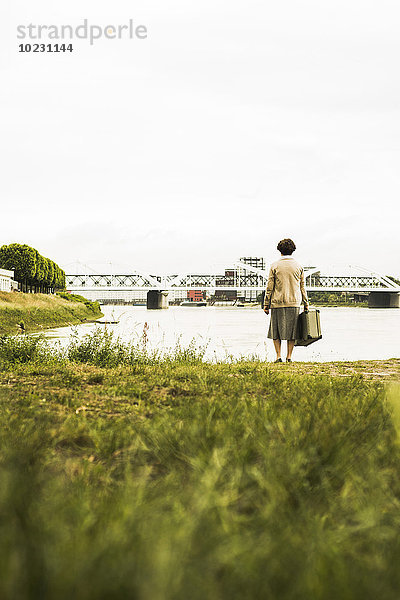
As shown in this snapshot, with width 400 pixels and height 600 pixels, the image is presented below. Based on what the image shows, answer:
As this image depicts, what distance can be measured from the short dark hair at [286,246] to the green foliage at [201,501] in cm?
573

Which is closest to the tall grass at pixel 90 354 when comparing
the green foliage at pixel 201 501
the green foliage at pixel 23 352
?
the green foliage at pixel 23 352

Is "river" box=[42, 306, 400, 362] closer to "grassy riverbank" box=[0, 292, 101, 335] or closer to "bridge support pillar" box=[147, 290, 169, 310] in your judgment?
"grassy riverbank" box=[0, 292, 101, 335]

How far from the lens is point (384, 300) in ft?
369

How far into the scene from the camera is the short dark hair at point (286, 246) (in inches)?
376

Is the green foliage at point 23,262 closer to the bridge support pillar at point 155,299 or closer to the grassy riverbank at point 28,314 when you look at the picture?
the grassy riverbank at point 28,314

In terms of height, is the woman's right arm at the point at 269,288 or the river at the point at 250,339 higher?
the woman's right arm at the point at 269,288

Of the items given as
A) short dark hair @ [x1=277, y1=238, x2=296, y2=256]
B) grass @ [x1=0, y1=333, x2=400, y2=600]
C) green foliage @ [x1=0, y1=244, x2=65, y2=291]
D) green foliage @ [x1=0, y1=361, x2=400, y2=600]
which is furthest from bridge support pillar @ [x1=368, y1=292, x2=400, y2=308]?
green foliage @ [x1=0, y1=361, x2=400, y2=600]

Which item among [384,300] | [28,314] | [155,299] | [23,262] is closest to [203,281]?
[155,299]

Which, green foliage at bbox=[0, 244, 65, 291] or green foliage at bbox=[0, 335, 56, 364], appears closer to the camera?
green foliage at bbox=[0, 335, 56, 364]

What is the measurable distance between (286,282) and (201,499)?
25.5 feet

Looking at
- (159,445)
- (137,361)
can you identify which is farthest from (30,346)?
(159,445)

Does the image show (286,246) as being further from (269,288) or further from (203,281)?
(203,281)

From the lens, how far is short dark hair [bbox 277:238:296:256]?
9539mm

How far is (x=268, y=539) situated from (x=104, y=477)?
0.99m
